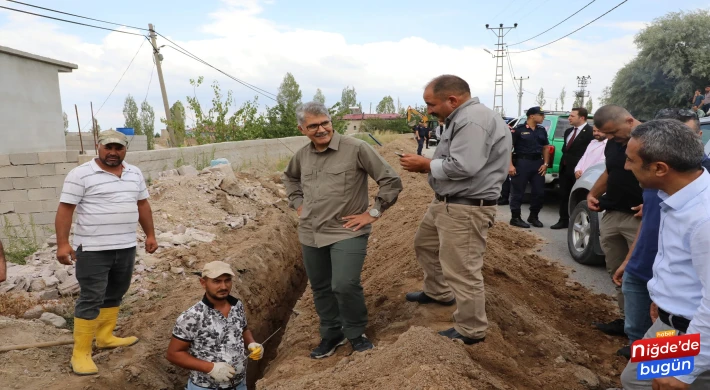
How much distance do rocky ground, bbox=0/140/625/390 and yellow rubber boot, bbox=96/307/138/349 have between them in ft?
0.24

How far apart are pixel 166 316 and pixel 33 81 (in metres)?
7.39

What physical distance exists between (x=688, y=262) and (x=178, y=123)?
18.4 m

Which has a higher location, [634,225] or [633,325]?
[634,225]

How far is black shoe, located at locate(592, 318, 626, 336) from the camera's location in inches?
180

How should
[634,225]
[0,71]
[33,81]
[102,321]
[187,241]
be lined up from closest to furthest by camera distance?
[634,225] < [102,321] < [187,241] < [0,71] < [33,81]

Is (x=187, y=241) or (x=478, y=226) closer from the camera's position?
(x=478, y=226)

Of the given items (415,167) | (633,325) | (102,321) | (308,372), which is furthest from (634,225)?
(102,321)

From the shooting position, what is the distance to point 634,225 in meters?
4.07

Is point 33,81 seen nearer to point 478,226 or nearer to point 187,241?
point 187,241

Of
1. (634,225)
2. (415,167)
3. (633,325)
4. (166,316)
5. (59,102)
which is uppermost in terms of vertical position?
(59,102)

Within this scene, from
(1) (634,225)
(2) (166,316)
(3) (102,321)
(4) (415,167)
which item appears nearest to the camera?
(4) (415,167)

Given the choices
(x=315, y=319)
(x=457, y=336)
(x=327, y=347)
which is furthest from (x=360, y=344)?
(x=315, y=319)

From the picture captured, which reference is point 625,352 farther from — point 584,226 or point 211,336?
point 211,336

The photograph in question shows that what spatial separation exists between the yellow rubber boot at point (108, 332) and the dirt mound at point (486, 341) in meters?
1.42
